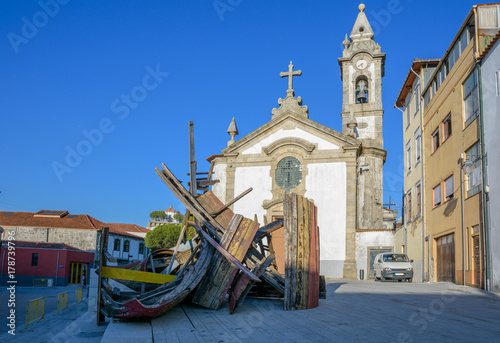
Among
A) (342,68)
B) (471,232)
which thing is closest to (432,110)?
(471,232)

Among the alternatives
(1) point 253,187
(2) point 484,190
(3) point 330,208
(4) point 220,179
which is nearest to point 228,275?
(2) point 484,190

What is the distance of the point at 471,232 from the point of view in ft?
57.0

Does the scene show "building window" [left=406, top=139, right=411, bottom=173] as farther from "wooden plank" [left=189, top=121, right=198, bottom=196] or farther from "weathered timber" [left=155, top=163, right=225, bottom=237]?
"weathered timber" [left=155, top=163, right=225, bottom=237]

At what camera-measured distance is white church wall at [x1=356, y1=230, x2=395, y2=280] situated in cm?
2897

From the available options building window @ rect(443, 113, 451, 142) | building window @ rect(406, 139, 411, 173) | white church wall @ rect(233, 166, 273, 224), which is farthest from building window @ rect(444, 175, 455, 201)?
white church wall @ rect(233, 166, 273, 224)

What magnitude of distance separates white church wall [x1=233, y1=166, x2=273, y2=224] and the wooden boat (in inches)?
862

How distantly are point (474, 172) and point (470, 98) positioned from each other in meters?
2.67

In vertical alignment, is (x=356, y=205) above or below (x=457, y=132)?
below

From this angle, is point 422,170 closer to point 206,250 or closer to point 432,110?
point 432,110

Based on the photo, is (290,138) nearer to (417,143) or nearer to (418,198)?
(417,143)

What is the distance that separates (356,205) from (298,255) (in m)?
22.0

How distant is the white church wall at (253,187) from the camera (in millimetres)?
31766

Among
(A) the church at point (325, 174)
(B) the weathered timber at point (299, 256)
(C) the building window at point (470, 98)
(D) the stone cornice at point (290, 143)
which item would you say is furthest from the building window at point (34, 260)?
(B) the weathered timber at point (299, 256)

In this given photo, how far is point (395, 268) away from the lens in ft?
74.3
